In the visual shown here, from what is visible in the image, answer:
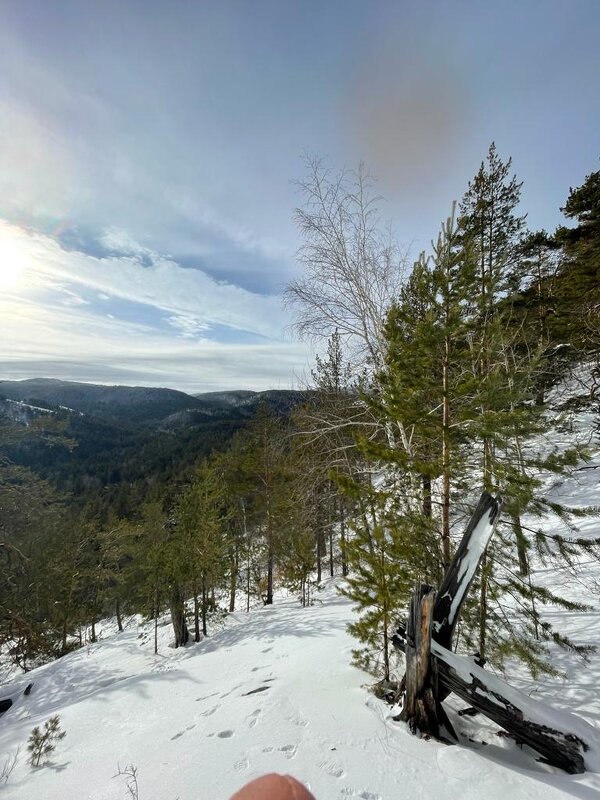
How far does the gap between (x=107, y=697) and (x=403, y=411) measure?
33.4ft

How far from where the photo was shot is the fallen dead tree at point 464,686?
11.5 feet

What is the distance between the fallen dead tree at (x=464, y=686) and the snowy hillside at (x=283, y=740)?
21 centimetres

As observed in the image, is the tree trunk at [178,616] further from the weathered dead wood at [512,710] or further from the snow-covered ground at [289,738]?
the weathered dead wood at [512,710]

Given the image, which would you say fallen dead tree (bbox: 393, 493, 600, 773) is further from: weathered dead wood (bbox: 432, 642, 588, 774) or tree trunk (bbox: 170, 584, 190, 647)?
tree trunk (bbox: 170, 584, 190, 647)

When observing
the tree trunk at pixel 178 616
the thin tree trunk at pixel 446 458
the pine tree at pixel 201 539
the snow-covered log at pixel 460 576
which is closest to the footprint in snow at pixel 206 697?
the snow-covered log at pixel 460 576

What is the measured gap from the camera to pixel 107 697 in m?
8.22

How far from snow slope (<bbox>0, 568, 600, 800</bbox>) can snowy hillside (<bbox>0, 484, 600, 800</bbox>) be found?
0.02m

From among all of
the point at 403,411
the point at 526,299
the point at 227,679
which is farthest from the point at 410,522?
the point at 526,299

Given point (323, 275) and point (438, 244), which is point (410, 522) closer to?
point (438, 244)

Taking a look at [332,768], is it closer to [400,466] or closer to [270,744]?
[270,744]

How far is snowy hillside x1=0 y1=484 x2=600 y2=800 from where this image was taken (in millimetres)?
3159

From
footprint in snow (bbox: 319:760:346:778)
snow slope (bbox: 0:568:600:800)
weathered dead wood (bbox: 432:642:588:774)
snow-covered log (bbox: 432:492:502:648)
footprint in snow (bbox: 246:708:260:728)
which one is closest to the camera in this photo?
snow slope (bbox: 0:568:600:800)

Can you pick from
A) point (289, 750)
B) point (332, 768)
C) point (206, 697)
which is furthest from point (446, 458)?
point (206, 697)

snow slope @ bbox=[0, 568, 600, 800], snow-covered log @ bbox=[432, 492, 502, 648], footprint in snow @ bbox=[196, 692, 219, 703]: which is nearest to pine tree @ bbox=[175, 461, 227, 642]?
snow slope @ bbox=[0, 568, 600, 800]
